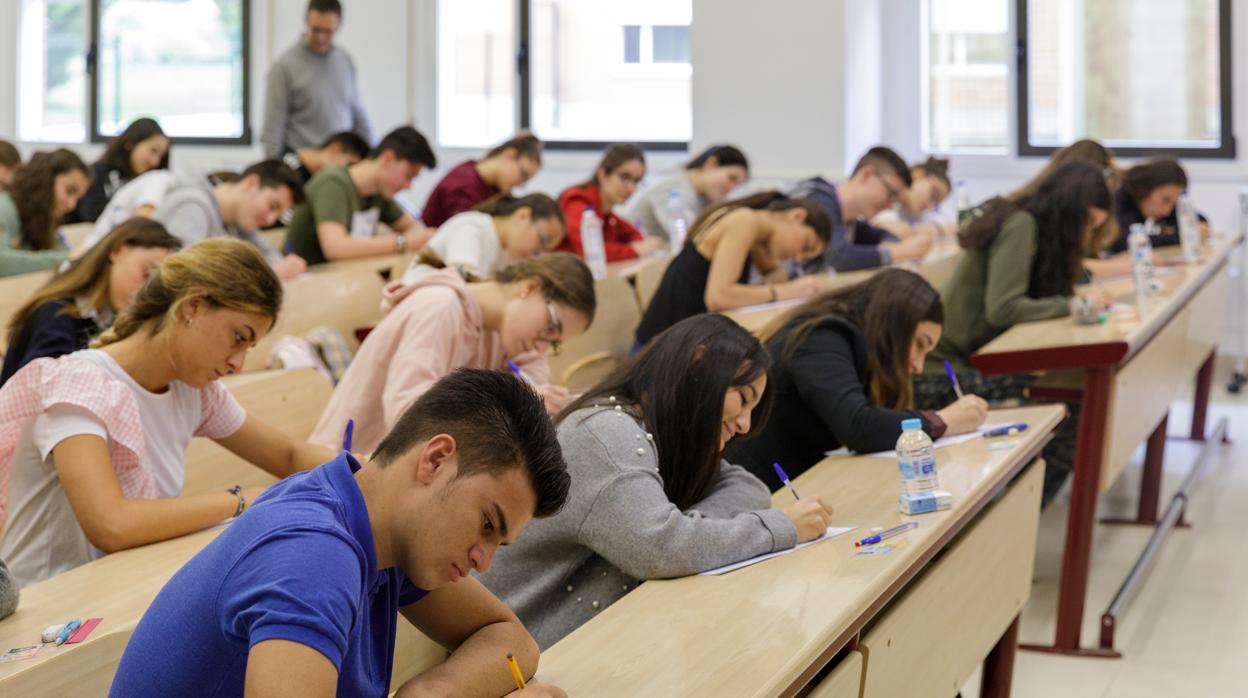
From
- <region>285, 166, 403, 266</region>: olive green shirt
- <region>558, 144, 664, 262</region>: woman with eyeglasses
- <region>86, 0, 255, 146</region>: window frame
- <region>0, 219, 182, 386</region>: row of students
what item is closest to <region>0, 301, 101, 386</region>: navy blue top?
<region>0, 219, 182, 386</region>: row of students

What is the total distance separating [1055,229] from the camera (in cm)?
467

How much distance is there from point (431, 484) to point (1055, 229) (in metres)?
3.69

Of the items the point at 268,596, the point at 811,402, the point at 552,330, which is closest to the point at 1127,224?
the point at 811,402

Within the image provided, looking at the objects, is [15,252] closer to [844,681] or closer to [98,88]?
[844,681]

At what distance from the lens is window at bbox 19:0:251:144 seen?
9688mm

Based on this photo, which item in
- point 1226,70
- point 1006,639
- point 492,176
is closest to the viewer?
point 1006,639

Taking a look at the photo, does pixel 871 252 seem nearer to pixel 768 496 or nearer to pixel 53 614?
pixel 768 496

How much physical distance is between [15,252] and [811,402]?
3412 mm

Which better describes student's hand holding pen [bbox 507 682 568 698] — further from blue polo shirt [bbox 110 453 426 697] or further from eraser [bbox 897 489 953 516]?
eraser [bbox 897 489 953 516]

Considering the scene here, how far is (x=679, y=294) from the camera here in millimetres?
4504

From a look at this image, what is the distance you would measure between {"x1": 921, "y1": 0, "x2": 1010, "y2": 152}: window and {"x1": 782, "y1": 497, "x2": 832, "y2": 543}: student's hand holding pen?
256 inches

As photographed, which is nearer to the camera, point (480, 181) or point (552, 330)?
point (552, 330)

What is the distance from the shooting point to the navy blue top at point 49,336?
2748 mm

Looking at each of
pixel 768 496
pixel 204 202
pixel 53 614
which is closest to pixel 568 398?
pixel 768 496
